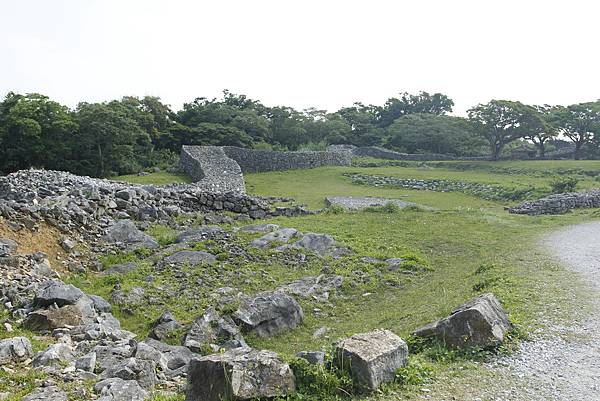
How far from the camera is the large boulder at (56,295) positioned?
8.45m

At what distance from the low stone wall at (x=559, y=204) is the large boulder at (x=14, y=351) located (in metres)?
22.7

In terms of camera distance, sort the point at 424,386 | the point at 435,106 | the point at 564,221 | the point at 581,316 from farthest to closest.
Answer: the point at 435,106
the point at 564,221
the point at 581,316
the point at 424,386

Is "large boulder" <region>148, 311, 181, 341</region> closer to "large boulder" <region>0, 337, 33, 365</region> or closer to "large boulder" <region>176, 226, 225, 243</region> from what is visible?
"large boulder" <region>0, 337, 33, 365</region>

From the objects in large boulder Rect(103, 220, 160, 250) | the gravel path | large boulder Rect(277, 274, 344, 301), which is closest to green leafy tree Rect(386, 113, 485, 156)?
large boulder Rect(103, 220, 160, 250)

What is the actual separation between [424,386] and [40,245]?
10.6 metres

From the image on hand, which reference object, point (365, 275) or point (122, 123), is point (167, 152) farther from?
point (365, 275)

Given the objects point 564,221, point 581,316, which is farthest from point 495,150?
point 581,316

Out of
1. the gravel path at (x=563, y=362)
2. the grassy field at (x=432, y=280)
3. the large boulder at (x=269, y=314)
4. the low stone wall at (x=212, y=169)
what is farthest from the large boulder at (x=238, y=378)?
the low stone wall at (x=212, y=169)

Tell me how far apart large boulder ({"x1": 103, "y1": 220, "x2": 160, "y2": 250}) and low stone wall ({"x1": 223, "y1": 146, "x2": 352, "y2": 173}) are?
25.0m

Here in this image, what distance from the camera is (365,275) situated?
12.1 metres

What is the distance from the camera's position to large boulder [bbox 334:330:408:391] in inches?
205

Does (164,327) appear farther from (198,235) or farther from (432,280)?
(432,280)

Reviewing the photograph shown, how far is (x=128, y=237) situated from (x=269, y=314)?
6.90m

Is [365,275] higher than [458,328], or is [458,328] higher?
[458,328]
